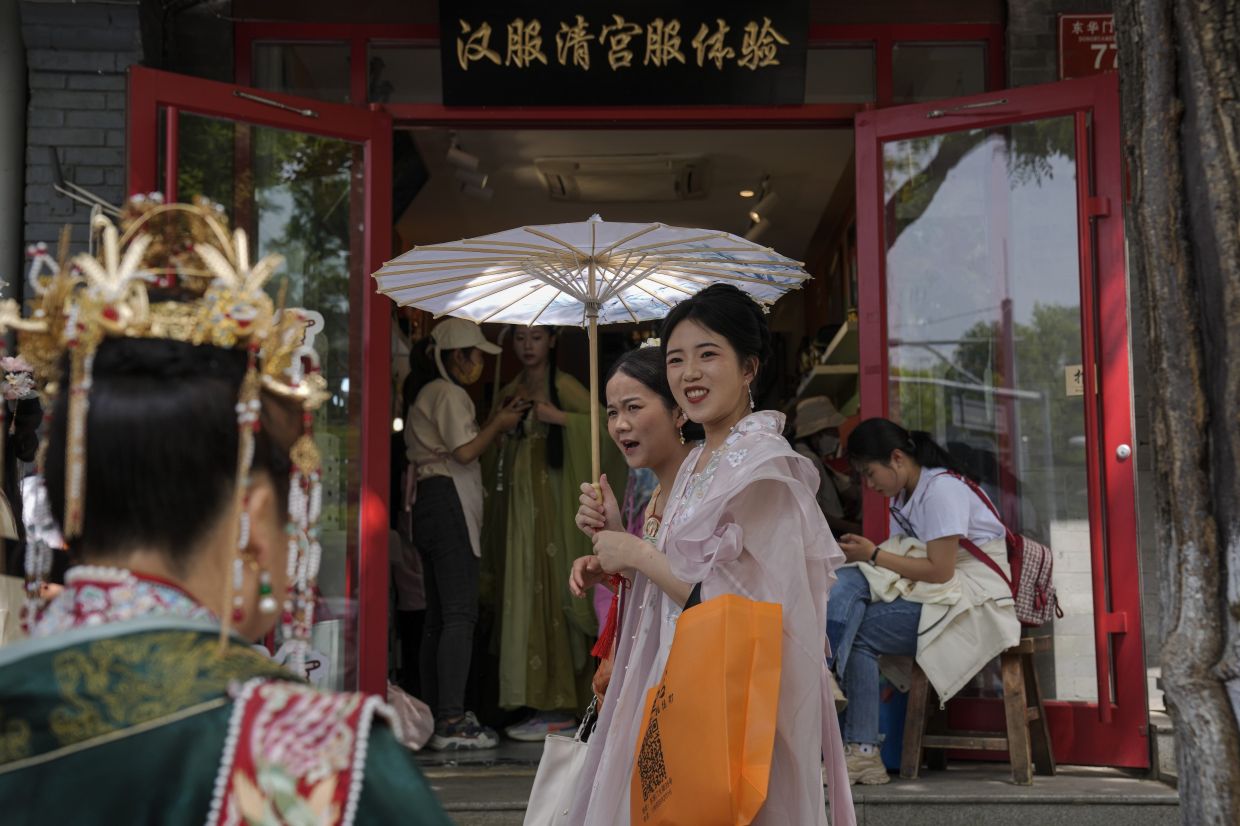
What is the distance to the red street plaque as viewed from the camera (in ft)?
18.4

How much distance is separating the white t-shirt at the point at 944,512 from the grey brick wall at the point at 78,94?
3188 millimetres

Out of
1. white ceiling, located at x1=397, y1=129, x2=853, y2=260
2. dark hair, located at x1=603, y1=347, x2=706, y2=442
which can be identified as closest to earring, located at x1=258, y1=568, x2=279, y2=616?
dark hair, located at x1=603, y1=347, x2=706, y2=442

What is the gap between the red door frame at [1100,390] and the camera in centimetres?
507

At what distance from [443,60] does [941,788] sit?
11.0 feet

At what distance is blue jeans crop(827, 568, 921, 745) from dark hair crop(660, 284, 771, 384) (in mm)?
2060

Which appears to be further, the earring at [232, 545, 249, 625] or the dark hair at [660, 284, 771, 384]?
the dark hair at [660, 284, 771, 384]

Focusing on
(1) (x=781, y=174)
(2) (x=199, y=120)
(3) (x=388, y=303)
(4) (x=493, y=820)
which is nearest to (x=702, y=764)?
(4) (x=493, y=820)

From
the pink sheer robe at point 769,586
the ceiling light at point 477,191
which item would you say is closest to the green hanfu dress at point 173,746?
the pink sheer robe at point 769,586

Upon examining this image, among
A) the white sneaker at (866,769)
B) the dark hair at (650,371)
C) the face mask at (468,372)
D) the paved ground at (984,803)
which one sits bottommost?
the paved ground at (984,803)

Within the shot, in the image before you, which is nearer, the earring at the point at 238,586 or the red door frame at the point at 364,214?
the earring at the point at 238,586

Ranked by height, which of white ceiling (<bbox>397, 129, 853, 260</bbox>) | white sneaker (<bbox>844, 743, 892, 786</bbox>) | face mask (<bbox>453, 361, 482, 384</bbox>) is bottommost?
white sneaker (<bbox>844, 743, 892, 786</bbox>)

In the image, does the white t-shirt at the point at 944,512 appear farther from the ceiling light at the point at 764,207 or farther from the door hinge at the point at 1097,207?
the ceiling light at the point at 764,207

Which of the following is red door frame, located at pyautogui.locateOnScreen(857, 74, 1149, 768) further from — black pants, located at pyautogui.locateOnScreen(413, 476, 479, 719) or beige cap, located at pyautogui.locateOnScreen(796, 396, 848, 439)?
black pants, located at pyautogui.locateOnScreen(413, 476, 479, 719)

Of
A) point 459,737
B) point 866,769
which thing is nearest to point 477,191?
point 459,737
